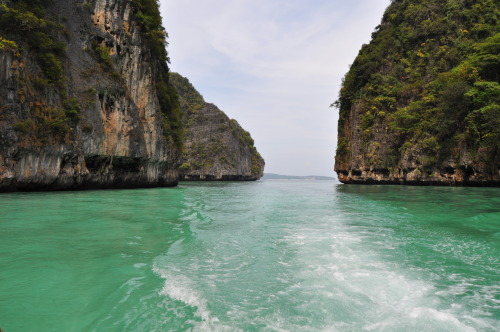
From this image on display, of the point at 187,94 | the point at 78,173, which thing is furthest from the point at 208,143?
the point at 78,173

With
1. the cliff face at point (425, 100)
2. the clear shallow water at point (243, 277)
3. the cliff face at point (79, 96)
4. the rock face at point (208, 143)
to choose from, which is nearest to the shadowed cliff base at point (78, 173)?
the cliff face at point (79, 96)

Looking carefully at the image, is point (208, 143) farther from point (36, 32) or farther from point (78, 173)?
point (36, 32)

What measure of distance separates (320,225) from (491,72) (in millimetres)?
24925

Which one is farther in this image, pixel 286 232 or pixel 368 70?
pixel 368 70

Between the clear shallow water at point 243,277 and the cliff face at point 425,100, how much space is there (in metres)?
18.4

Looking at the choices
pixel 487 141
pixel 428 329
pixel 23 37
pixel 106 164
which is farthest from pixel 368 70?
pixel 428 329

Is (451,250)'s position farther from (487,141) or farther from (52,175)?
(487,141)

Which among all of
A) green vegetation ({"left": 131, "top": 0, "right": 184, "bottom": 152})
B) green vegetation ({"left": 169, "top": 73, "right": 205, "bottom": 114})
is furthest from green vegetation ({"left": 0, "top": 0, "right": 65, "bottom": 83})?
green vegetation ({"left": 169, "top": 73, "right": 205, "bottom": 114})

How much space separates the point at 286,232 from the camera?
757 cm

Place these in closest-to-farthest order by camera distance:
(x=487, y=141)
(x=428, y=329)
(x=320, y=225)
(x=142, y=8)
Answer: (x=428, y=329) < (x=320, y=225) < (x=487, y=141) < (x=142, y=8)

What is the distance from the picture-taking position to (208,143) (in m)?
67.4

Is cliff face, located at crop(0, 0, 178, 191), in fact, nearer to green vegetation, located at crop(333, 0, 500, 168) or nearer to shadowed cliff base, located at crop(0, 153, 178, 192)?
shadowed cliff base, located at crop(0, 153, 178, 192)

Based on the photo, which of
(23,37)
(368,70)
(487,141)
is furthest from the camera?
(368,70)

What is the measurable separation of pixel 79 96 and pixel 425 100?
30454mm
